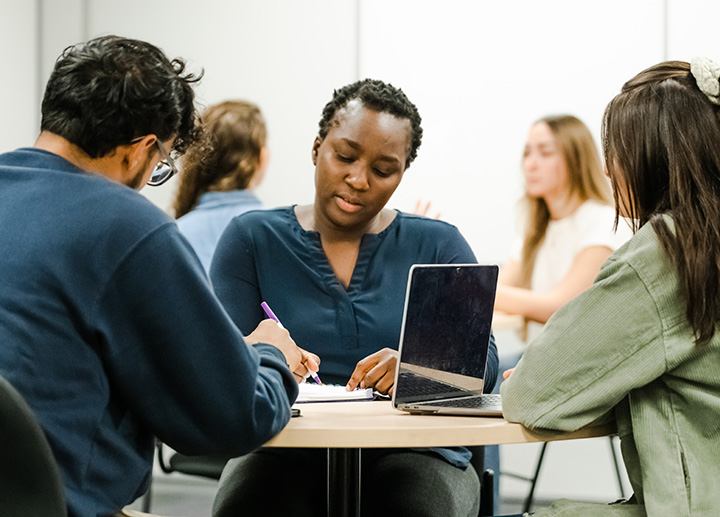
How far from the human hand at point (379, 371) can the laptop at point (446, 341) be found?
113mm

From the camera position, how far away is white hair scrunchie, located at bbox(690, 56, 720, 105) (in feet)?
4.39

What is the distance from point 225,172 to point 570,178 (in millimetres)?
1481

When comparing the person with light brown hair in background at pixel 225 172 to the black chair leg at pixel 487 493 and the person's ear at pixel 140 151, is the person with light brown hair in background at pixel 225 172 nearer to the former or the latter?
the black chair leg at pixel 487 493

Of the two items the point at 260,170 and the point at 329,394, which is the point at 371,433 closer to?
the point at 329,394

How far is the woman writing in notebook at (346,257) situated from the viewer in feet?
5.89

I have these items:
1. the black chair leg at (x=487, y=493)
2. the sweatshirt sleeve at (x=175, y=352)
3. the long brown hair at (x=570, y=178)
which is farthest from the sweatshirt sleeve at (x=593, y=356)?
the long brown hair at (x=570, y=178)

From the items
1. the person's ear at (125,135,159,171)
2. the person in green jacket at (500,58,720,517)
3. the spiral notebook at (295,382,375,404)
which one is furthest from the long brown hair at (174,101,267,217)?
the person in green jacket at (500,58,720,517)

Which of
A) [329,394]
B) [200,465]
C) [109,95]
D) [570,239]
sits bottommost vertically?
[200,465]

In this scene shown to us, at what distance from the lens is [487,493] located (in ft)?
6.88

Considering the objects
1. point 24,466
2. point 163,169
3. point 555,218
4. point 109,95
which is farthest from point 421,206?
point 24,466

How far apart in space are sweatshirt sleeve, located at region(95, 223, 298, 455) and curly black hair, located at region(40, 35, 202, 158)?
188 mm

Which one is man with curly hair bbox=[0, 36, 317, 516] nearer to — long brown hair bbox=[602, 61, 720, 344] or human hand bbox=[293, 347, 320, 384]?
human hand bbox=[293, 347, 320, 384]

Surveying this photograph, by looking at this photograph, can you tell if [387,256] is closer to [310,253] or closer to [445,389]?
[310,253]

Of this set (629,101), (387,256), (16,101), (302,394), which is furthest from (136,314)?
(16,101)
